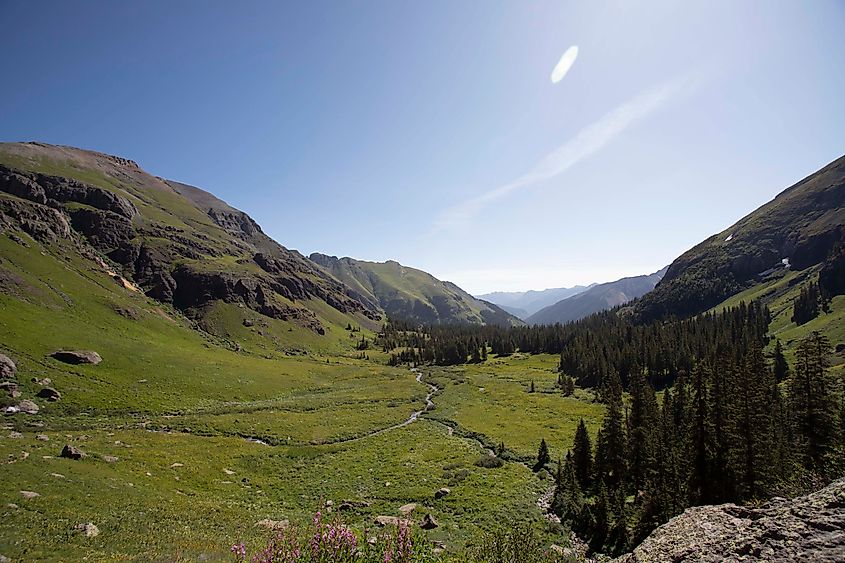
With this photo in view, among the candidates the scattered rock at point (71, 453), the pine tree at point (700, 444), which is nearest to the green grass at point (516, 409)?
the pine tree at point (700, 444)

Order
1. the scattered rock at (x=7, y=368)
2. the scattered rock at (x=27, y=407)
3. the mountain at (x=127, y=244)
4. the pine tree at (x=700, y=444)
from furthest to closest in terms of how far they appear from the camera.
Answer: the mountain at (x=127, y=244) → the scattered rock at (x=7, y=368) → the scattered rock at (x=27, y=407) → the pine tree at (x=700, y=444)

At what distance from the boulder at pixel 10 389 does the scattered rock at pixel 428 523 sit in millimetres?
59757

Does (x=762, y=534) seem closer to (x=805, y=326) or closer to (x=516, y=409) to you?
(x=516, y=409)

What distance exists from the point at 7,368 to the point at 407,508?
64.8 m

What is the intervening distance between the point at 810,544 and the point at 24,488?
37613 millimetres

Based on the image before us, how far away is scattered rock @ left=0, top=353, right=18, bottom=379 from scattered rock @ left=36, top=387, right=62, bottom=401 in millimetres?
4839

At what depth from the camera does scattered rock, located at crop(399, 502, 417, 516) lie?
3353 centimetres

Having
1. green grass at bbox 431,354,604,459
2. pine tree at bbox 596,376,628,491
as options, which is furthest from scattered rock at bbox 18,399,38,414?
pine tree at bbox 596,376,628,491

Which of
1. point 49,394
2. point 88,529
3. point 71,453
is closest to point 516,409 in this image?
point 71,453

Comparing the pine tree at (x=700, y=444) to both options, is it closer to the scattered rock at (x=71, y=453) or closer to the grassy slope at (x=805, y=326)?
the scattered rock at (x=71, y=453)

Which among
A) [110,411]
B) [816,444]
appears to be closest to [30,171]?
[110,411]

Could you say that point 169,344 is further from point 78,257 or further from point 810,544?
point 810,544

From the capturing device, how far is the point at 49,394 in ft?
188

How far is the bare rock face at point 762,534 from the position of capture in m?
7.26
